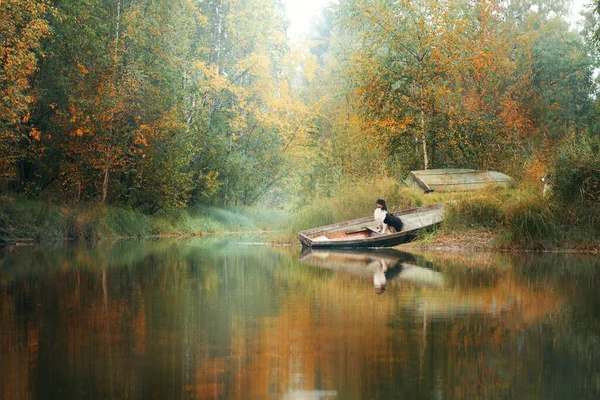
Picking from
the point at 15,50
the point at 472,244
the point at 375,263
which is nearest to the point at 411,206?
the point at 472,244

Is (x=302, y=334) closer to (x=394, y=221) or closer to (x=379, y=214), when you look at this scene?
(x=394, y=221)

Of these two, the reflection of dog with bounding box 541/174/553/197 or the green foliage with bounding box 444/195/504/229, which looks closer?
the reflection of dog with bounding box 541/174/553/197

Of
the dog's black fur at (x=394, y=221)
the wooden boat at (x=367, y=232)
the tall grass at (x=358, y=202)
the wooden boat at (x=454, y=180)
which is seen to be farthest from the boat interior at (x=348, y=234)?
the wooden boat at (x=454, y=180)

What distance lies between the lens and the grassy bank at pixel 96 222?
2773 centimetres

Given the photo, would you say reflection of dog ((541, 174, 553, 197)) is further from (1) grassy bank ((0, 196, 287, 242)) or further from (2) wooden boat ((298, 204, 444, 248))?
(1) grassy bank ((0, 196, 287, 242))

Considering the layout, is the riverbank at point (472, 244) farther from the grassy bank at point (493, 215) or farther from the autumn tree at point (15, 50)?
the autumn tree at point (15, 50)

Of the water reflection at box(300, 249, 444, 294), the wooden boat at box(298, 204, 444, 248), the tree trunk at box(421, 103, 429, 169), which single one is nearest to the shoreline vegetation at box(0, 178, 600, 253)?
the wooden boat at box(298, 204, 444, 248)

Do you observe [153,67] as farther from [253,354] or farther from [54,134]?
[253,354]

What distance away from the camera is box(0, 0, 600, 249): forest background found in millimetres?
23344

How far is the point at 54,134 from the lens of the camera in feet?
103

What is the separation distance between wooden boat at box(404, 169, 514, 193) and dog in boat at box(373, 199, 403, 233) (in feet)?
9.61

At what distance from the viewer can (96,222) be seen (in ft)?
102

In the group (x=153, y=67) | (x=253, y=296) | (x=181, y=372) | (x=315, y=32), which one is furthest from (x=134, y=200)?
(x=315, y=32)

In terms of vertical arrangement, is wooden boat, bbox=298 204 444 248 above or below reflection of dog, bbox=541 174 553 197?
below
